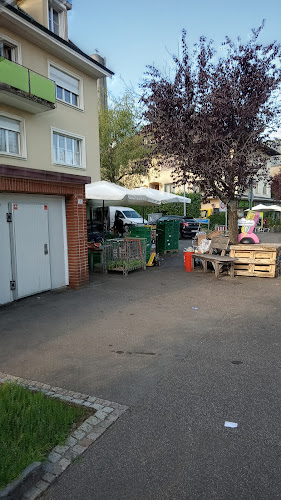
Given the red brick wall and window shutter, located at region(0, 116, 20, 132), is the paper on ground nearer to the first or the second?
the red brick wall

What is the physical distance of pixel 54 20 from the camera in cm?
1625

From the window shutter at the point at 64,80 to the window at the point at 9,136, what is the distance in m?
3.13

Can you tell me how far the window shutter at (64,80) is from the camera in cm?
1520

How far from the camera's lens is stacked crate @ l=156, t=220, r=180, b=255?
14852mm

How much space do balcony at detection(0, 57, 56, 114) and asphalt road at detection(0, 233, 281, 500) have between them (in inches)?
308

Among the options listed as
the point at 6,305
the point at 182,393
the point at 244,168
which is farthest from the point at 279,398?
the point at 244,168

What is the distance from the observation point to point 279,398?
11.1 feet

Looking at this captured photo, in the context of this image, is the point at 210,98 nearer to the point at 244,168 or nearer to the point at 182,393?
the point at 244,168

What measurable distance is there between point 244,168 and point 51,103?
791 centimetres

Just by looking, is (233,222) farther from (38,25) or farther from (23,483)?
(38,25)

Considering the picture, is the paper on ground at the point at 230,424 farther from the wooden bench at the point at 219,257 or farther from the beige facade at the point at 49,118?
the beige facade at the point at 49,118

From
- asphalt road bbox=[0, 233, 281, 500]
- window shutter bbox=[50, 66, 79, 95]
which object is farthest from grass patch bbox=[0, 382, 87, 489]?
window shutter bbox=[50, 66, 79, 95]


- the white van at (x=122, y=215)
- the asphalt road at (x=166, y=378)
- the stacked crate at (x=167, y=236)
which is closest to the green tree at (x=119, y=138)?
the white van at (x=122, y=215)

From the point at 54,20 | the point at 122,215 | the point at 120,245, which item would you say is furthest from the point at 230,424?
the point at 122,215
